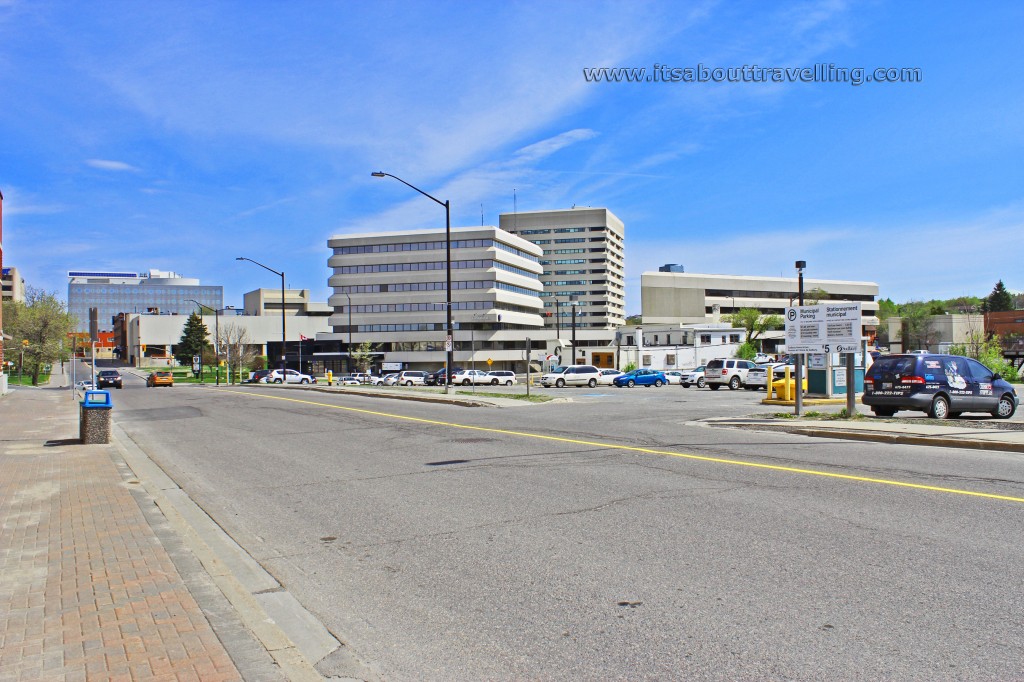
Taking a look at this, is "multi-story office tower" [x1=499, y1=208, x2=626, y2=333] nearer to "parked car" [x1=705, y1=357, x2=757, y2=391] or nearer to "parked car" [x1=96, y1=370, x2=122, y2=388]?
"parked car" [x1=96, y1=370, x2=122, y2=388]

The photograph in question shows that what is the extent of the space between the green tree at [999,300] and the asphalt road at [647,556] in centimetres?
15531

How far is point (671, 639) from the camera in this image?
4344mm

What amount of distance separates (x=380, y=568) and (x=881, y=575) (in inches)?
153

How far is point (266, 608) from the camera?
5.11 metres

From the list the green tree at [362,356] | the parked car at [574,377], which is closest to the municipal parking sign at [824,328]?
the parked car at [574,377]

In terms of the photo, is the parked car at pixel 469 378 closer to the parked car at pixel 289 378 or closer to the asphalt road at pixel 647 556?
the parked car at pixel 289 378

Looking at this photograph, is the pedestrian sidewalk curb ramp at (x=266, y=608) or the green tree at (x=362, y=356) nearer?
the pedestrian sidewalk curb ramp at (x=266, y=608)

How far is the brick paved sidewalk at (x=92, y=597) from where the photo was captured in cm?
401

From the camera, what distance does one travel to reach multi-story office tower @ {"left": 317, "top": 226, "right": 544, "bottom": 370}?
10225 cm

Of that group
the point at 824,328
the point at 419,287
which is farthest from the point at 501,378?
the point at 419,287

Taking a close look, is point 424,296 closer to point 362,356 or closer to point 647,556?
point 362,356

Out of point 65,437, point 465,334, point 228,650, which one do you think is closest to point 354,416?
point 65,437

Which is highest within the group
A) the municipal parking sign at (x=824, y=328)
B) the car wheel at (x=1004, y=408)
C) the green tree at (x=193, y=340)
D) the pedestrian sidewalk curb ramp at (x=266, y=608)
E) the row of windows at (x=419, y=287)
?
the row of windows at (x=419, y=287)

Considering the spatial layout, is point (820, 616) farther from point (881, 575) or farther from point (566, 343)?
point (566, 343)
